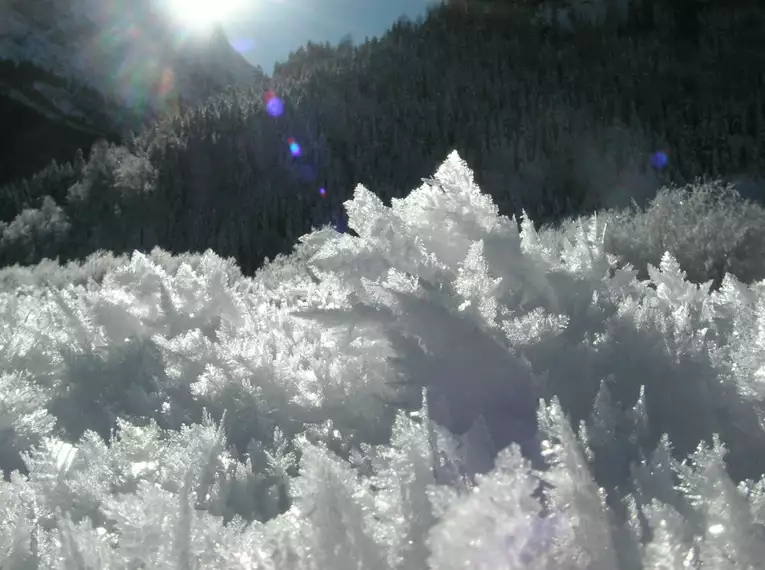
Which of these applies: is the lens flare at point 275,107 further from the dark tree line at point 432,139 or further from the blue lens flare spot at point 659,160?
the blue lens flare spot at point 659,160

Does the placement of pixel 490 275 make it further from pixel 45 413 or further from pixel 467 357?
pixel 45 413

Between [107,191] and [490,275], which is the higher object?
[107,191]

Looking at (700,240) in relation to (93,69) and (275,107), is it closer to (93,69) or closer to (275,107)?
(275,107)

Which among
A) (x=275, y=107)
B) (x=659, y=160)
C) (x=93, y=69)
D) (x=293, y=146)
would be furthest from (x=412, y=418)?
(x=93, y=69)

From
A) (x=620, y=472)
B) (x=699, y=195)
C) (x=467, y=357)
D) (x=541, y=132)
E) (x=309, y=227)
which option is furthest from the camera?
(x=541, y=132)

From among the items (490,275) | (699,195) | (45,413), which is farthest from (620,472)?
(699,195)

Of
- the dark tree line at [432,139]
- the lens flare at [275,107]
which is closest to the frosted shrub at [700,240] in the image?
the dark tree line at [432,139]

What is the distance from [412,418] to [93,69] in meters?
19.8

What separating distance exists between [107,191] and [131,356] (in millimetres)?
5668

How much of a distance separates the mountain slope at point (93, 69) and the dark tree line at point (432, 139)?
9.71m

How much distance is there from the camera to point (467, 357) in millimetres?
1131

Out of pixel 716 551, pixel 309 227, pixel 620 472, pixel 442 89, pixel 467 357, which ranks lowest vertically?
pixel 716 551

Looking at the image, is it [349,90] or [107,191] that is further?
[349,90]

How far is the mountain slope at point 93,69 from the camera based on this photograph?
16.7m
